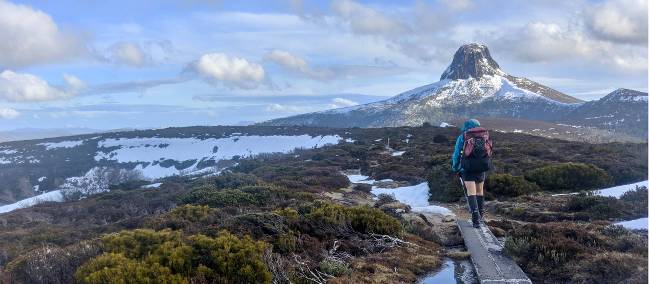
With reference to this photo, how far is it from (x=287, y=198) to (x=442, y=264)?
7.12 meters

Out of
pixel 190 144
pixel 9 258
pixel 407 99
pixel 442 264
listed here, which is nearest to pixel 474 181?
pixel 442 264

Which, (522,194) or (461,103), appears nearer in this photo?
(522,194)

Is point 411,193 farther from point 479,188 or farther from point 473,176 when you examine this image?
point 473,176

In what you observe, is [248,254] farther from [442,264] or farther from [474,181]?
[474,181]

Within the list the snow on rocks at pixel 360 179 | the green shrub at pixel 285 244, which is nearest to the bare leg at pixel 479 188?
the green shrub at pixel 285 244

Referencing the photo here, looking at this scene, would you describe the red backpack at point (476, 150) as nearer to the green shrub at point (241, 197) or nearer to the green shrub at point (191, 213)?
the green shrub at point (191, 213)

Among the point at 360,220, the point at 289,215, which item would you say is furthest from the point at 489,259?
the point at 289,215

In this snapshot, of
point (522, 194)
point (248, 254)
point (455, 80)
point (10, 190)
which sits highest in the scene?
point (455, 80)

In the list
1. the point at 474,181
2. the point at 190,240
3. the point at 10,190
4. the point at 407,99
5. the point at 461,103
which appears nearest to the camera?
the point at 190,240

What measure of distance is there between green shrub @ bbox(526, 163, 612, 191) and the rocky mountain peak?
14262cm

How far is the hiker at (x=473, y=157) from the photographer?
25.8 ft

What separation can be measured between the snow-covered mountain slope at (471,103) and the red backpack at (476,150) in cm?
10161

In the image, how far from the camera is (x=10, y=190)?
4362 cm

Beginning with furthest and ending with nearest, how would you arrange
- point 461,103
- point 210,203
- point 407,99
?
1. point 407,99
2. point 461,103
3. point 210,203
